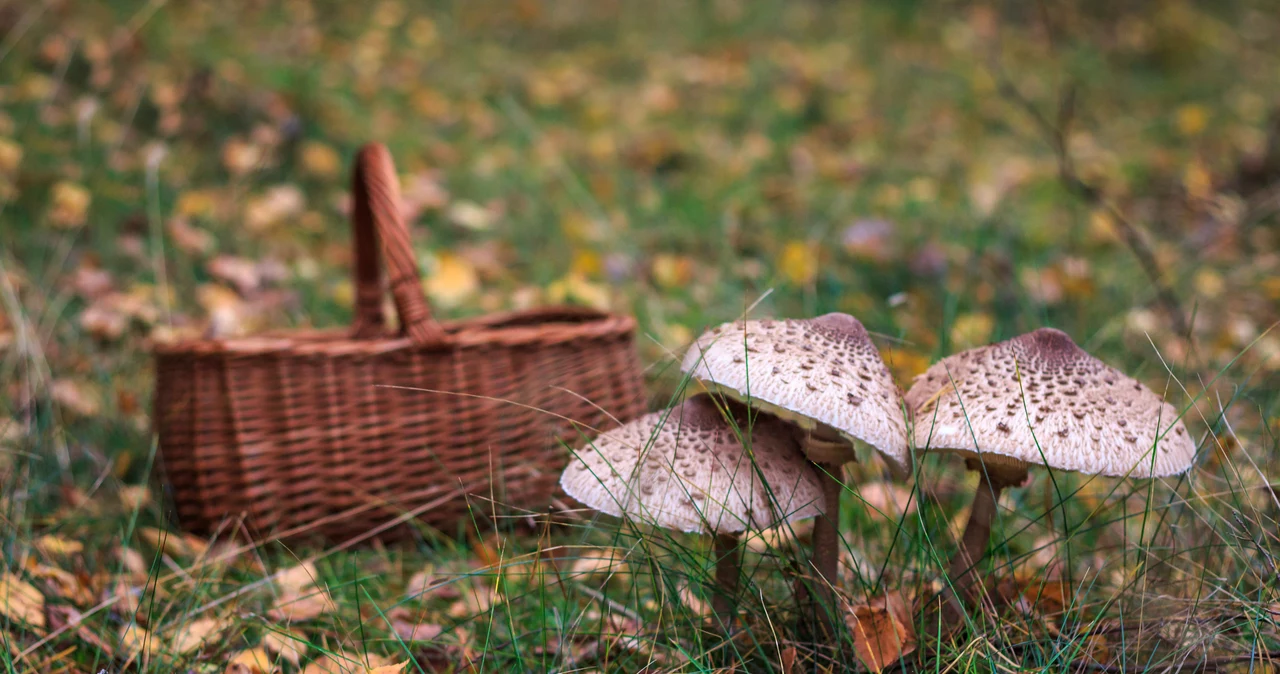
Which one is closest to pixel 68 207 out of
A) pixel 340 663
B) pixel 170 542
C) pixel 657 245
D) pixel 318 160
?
pixel 318 160

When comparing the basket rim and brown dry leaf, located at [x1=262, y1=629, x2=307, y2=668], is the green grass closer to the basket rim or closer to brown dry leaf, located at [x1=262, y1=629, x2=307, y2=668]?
brown dry leaf, located at [x1=262, y1=629, x2=307, y2=668]

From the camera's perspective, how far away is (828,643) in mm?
1473

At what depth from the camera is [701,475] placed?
53.7 inches

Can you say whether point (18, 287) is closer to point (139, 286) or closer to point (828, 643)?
point (139, 286)

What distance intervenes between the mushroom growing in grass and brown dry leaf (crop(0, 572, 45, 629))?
1424 mm

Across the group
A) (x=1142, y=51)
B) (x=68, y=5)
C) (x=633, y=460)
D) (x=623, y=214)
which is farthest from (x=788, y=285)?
(x=1142, y=51)

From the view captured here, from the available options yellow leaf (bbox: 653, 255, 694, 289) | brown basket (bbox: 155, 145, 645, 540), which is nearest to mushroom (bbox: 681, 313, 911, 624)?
brown basket (bbox: 155, 145, 645, 540)

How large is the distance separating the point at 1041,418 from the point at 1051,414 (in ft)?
0.05

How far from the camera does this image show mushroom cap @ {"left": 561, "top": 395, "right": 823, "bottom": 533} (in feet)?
4.40

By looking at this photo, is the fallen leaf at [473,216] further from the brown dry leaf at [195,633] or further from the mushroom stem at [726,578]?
the mushroom stem at [726,578]

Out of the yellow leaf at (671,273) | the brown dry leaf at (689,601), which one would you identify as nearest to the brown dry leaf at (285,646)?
the brown dry leaf at (689,601)

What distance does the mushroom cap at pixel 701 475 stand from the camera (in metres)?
1.34

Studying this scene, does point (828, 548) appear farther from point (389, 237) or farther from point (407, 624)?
point (389, 237)

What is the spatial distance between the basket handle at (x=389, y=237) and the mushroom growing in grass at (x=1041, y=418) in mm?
1119
